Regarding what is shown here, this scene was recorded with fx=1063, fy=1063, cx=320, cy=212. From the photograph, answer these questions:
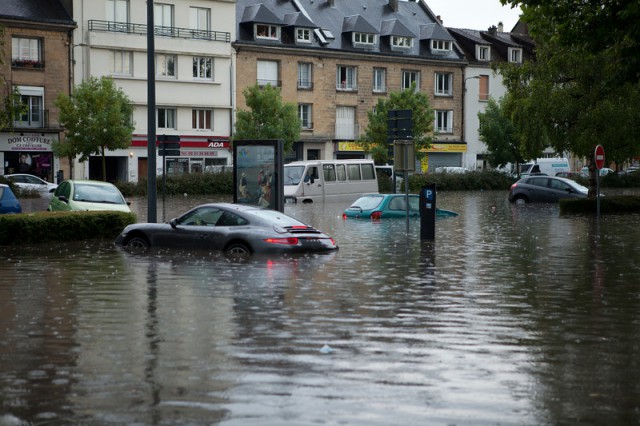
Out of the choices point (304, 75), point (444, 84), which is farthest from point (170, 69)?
point (444, 84)

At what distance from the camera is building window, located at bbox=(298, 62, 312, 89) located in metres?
68.5

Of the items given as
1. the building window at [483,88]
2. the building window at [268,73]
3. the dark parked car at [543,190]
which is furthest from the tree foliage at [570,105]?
the building window at [483,88]

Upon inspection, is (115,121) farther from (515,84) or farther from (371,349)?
(371,349)

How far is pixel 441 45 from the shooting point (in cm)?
7650

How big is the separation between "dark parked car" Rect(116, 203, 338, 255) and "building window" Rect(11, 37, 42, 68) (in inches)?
1559

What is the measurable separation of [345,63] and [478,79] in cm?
1284

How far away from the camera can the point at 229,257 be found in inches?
754

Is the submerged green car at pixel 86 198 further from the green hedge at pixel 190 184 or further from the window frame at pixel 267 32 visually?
the window frame at pixel 267 32

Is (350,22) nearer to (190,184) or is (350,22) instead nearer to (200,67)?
(200,67)

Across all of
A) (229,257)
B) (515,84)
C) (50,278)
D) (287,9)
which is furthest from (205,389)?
(287,9)

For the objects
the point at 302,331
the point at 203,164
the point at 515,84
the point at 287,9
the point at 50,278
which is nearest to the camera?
the point at 302,331

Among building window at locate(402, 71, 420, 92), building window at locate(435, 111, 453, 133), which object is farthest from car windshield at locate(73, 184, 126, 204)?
→ building window at locate(435, 111, 453, 133)

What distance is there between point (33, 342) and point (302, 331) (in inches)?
101

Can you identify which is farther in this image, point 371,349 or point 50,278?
point 50,278
